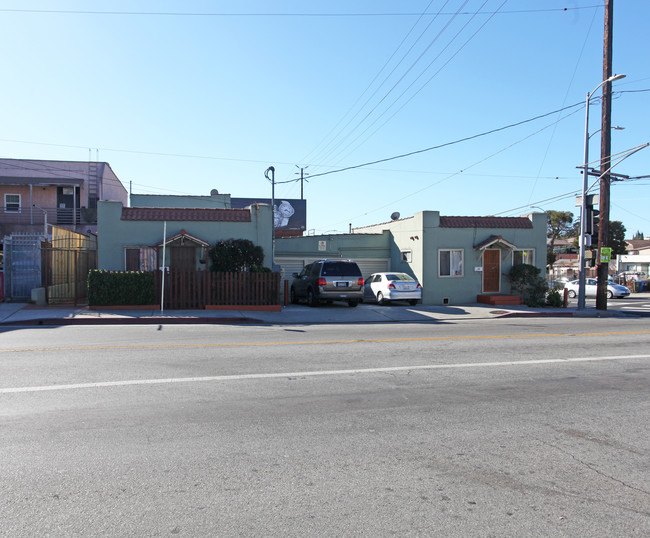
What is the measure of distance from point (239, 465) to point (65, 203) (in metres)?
31.0

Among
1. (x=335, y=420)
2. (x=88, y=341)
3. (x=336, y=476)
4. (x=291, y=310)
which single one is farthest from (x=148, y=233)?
(x=336, y=476)

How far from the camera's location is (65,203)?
102 ft

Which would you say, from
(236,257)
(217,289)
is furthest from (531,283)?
(217,289)

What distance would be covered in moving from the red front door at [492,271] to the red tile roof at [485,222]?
1203 mm

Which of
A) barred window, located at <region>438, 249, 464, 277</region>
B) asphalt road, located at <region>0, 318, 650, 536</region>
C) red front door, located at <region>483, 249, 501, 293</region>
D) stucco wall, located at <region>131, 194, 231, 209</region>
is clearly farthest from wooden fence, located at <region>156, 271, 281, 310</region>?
stucco wall, located at <region>131, 194, 231, 209</region>

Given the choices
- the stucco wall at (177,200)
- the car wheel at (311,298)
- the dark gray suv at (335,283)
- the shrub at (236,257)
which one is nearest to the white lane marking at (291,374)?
the dark gray suv at (335,283)

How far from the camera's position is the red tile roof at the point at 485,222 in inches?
898

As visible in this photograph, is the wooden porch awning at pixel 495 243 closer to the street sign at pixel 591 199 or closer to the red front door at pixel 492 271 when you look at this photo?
the red front door at pixel 492 271

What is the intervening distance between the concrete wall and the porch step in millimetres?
10485

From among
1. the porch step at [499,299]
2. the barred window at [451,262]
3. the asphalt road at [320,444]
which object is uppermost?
the barred window at [451,262]

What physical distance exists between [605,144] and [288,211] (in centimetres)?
2961

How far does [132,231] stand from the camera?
1884 cm

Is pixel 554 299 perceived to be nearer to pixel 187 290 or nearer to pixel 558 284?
pixel 558 284

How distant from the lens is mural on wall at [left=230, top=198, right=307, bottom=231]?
46594 mm
